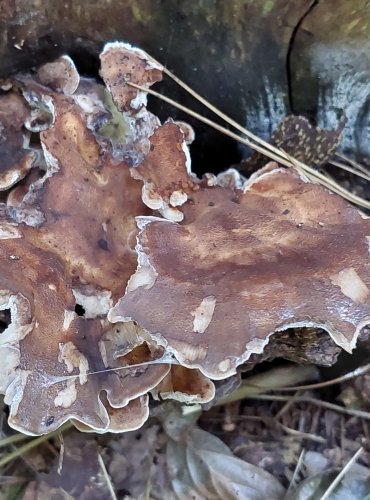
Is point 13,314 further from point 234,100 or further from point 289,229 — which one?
point 234,100

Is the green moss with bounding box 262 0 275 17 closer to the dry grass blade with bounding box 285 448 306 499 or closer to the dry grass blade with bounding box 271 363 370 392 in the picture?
the dry grass blade with bounding box 271 363 370 392

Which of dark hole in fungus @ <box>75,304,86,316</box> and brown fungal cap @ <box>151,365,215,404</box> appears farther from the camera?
brown fungal cap @ <box>151,365,215,404</box>

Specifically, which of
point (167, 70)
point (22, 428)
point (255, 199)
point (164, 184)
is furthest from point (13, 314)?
point (167, 70)

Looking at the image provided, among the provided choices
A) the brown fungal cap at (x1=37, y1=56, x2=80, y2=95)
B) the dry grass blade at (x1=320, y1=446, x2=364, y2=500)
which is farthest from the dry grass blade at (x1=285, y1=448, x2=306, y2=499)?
the brown fungal cap at (x1=37, y1=56, x2=80, y2=95)

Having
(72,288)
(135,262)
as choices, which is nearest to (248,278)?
(135,262)

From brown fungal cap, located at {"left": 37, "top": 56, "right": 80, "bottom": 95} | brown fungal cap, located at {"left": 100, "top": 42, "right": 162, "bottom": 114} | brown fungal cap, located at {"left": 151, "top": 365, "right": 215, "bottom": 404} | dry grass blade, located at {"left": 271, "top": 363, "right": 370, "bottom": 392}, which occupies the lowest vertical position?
dry grass blade, located at {"left": 271, "top": 363, "right": 370, "bottom": 392}
